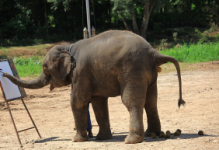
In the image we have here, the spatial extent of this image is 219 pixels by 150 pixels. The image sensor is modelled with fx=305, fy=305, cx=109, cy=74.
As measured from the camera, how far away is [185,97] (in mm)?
9898

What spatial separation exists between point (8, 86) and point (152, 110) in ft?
10.1

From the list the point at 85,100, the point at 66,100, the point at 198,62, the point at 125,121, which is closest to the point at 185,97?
the point at 125,121

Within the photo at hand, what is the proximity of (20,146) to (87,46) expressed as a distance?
93.7 inches

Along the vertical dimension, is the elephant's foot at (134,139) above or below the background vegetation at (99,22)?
below

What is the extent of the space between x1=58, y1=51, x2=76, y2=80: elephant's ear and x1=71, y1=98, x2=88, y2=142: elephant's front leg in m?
0.55

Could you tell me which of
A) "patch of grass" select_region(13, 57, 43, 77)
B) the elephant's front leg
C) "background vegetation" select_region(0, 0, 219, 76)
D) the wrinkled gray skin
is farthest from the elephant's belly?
"background vegetation" select_region(0, 0, 219, 76)

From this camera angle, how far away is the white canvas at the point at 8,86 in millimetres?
6422

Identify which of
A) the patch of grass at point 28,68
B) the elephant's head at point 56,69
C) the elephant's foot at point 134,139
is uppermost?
the elephant's head at point 56,69

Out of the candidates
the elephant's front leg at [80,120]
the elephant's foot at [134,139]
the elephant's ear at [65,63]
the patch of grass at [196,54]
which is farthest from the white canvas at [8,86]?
the patch of grass at [196,54]

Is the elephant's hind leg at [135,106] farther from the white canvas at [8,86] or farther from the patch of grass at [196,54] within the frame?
the patch of grass at [196,54]

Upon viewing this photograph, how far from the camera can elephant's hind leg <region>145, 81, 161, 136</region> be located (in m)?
5.62

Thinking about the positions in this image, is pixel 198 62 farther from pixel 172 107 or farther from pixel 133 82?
pixel 133 82

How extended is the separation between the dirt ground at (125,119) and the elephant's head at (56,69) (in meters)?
1.20

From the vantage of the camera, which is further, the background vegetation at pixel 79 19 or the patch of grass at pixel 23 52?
the background vegetation at pixel 79 19
